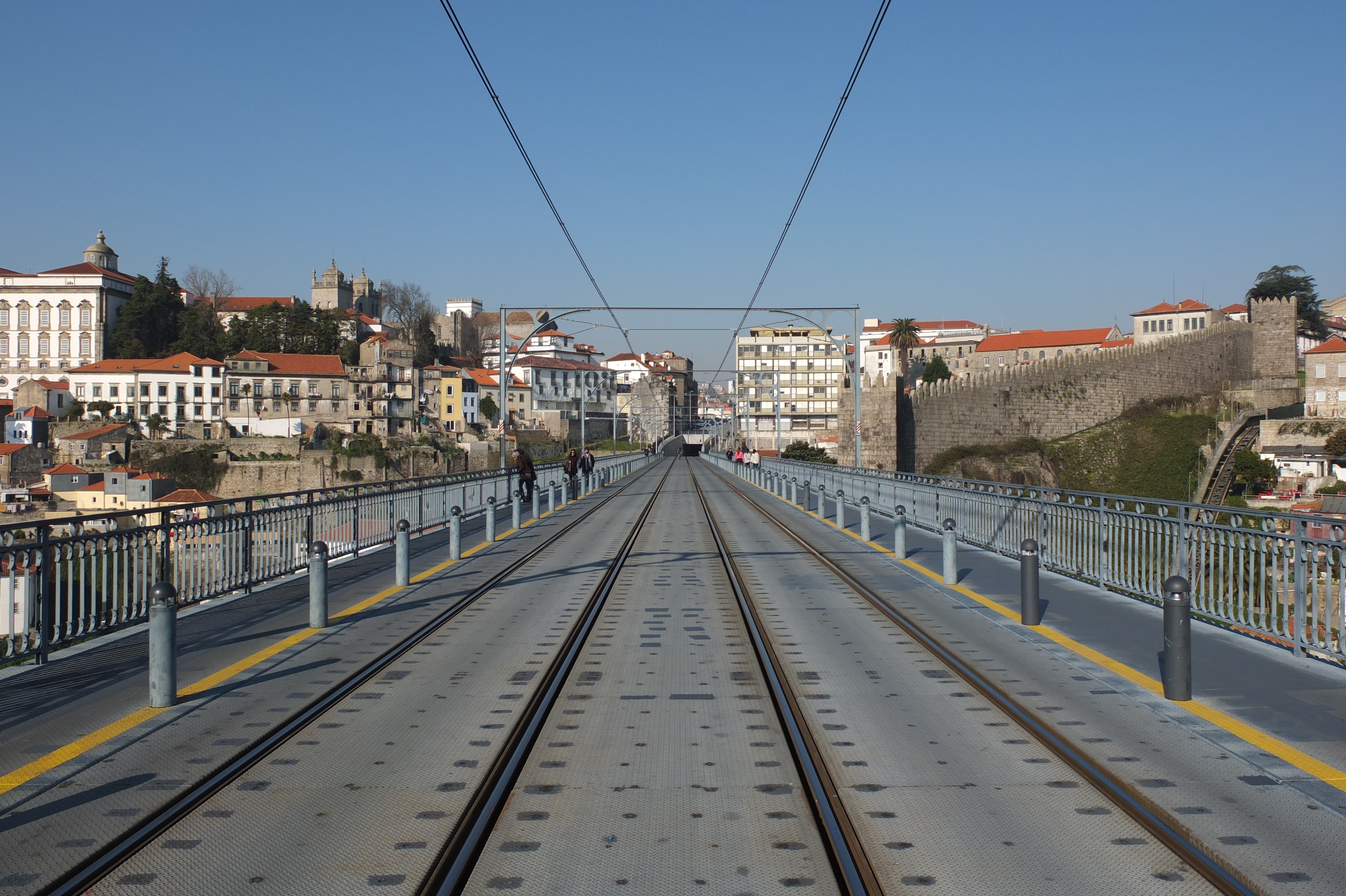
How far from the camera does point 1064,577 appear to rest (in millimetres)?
13570

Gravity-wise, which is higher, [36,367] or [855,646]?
[36,367]

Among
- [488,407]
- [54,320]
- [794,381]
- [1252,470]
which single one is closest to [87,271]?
[54,320]

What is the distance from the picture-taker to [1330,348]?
85.9 metres

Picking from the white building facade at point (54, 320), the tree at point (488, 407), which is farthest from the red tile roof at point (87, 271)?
the tree at point (488, 407)

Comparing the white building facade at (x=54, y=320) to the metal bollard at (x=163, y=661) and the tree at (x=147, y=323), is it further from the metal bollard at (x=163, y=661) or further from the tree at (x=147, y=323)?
the metal bollard at (x=163, y=661)

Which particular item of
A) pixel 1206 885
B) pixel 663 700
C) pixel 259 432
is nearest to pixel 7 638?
pixel 663 700

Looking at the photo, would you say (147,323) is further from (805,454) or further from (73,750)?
(73,750)

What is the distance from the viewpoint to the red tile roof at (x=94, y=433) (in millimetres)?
106500

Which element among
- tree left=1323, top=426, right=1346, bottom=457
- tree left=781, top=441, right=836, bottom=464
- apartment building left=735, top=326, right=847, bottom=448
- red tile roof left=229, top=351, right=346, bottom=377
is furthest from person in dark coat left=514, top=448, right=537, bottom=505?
apartment building left=735, top=326, right=847, bottom=448

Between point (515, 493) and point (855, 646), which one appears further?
point (515, 493)

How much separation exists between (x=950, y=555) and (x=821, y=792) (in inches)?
346

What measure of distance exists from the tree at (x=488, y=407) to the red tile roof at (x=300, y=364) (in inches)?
1276

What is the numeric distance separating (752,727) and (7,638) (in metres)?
6.44

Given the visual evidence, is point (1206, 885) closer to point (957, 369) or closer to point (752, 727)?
point (752, 727)
